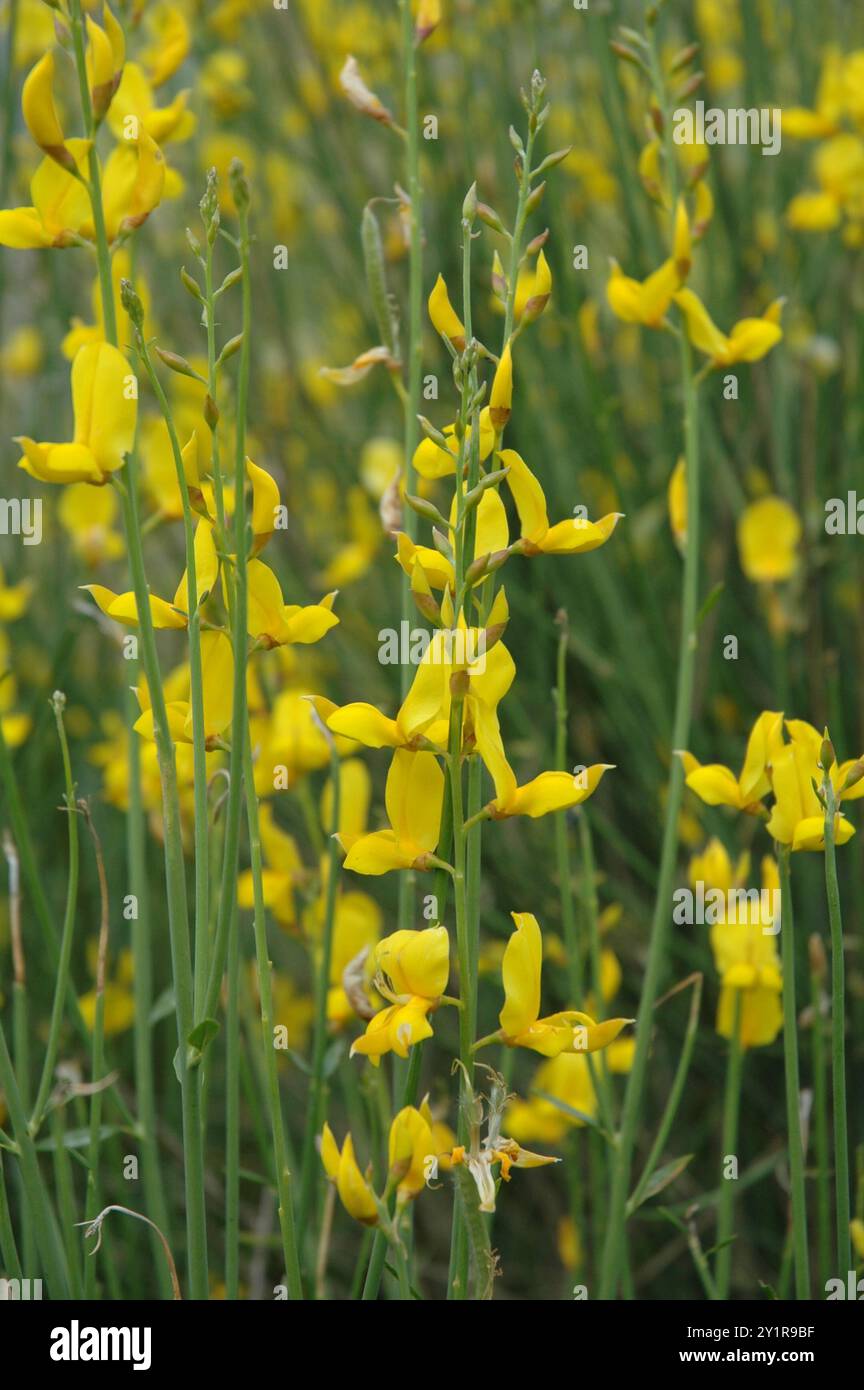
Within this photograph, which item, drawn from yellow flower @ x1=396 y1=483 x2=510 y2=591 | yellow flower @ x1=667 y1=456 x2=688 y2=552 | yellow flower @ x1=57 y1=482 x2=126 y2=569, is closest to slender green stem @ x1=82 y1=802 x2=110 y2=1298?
yellow flower @ x1=396 y1=483 x2=510 y2=591

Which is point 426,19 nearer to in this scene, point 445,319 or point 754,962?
point 445,319

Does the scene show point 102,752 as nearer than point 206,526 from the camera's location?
No

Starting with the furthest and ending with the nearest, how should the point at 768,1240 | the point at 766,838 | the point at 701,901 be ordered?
1. the point at 766,838
2. the point at 768,1240
3. the point at 701,901

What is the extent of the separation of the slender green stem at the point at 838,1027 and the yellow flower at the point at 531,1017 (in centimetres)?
13

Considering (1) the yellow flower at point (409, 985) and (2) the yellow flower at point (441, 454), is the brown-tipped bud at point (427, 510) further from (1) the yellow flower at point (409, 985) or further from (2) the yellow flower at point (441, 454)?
(1) the yellow flower at point (409, 985)

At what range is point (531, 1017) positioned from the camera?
23.6 inches

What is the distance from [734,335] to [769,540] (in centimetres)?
63

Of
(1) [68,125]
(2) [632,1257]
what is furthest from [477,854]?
(1) [68,125]

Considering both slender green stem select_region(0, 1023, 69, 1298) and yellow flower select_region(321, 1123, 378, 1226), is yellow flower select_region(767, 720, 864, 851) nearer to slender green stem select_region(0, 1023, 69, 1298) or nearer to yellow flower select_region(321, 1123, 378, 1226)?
yellow flower select_region(321, 1123, 378, 1226)

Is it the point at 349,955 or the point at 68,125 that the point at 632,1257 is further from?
the point at 68,125

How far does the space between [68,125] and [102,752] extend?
110 centimetres

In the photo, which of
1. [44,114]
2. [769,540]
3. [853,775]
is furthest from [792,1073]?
[769,540]

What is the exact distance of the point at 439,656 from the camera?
559 millimetres
